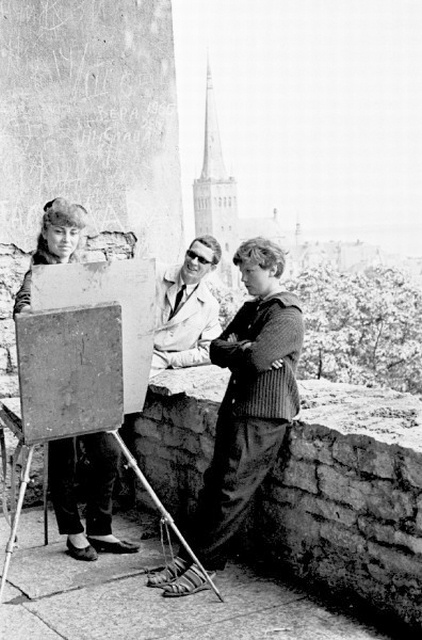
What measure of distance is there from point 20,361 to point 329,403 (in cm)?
133

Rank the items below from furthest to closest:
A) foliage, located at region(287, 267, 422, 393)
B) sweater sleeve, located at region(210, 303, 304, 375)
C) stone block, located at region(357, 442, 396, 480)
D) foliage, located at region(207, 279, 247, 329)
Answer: foliage, located at region(207, 279, 247, 329) < foliage, located at region(287, 267, 422, 393) < sweater sleeve, located at region(210, 303, 304, 375) < stone block, located at region(357, 442, 396, 480)

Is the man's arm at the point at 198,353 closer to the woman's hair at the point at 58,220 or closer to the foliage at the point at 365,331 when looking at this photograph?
the woman's hair at the point at 58,220

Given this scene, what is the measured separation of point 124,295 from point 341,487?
3.44 feet

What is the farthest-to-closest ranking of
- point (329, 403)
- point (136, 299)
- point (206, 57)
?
point (206, 57) < point (329, 403) < point (136, 299)

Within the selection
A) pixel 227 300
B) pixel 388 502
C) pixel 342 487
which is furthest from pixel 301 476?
pixel 227 300

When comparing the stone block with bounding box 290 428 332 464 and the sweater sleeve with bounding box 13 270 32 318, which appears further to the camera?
the sweater sleeve with bounding box 13 270 32 318

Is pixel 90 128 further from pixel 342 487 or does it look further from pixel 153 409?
pixel 342 487

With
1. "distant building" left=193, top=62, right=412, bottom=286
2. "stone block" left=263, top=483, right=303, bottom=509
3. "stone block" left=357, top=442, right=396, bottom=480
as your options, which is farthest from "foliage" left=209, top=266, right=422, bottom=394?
"distant building" left=193, top=62, right=412, bottom=286

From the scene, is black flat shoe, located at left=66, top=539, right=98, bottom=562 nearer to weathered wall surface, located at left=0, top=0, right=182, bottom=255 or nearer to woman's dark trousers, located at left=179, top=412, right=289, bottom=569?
woman's dark trousers, located at left=179, top=412, right=289, bottom=569

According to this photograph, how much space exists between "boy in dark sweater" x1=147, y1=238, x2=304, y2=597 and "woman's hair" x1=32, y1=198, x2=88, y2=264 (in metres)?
0.71

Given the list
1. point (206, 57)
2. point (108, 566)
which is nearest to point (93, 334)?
point (108, 566)

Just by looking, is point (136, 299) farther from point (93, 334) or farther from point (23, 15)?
point (23, 15)

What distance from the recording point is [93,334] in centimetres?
309

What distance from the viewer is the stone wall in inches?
117
